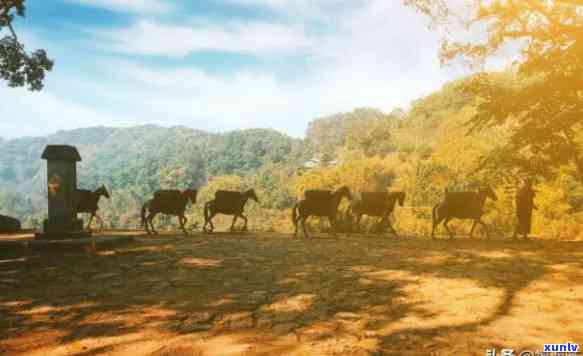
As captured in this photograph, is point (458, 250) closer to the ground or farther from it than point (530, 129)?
closer to the ground

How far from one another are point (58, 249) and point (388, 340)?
25.8ft

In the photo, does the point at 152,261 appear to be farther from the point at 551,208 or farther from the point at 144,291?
the point at 551,208

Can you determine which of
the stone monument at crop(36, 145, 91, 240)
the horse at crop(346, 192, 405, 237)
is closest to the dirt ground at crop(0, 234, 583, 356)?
the stone monument at crop(36, 145, 91, 240)

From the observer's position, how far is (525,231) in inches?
455

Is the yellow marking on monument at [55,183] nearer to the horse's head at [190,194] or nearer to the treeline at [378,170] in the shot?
the horse's head at [190,194]

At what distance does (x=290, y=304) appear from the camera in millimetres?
4887

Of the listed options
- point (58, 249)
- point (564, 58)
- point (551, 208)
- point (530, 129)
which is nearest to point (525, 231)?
point (530, 129)

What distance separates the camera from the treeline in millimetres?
24969

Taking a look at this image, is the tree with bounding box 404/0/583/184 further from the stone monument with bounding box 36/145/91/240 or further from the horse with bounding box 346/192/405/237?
the stone monument with bounding box 36/145/91/240

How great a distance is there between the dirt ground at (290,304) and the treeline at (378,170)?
809 cm

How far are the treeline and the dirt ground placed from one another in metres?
8.09

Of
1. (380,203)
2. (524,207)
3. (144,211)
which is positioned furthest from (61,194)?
(524,207)

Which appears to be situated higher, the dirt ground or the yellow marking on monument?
the yellow marking on monument

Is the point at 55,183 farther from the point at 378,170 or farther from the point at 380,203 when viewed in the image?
the point at 378,170
